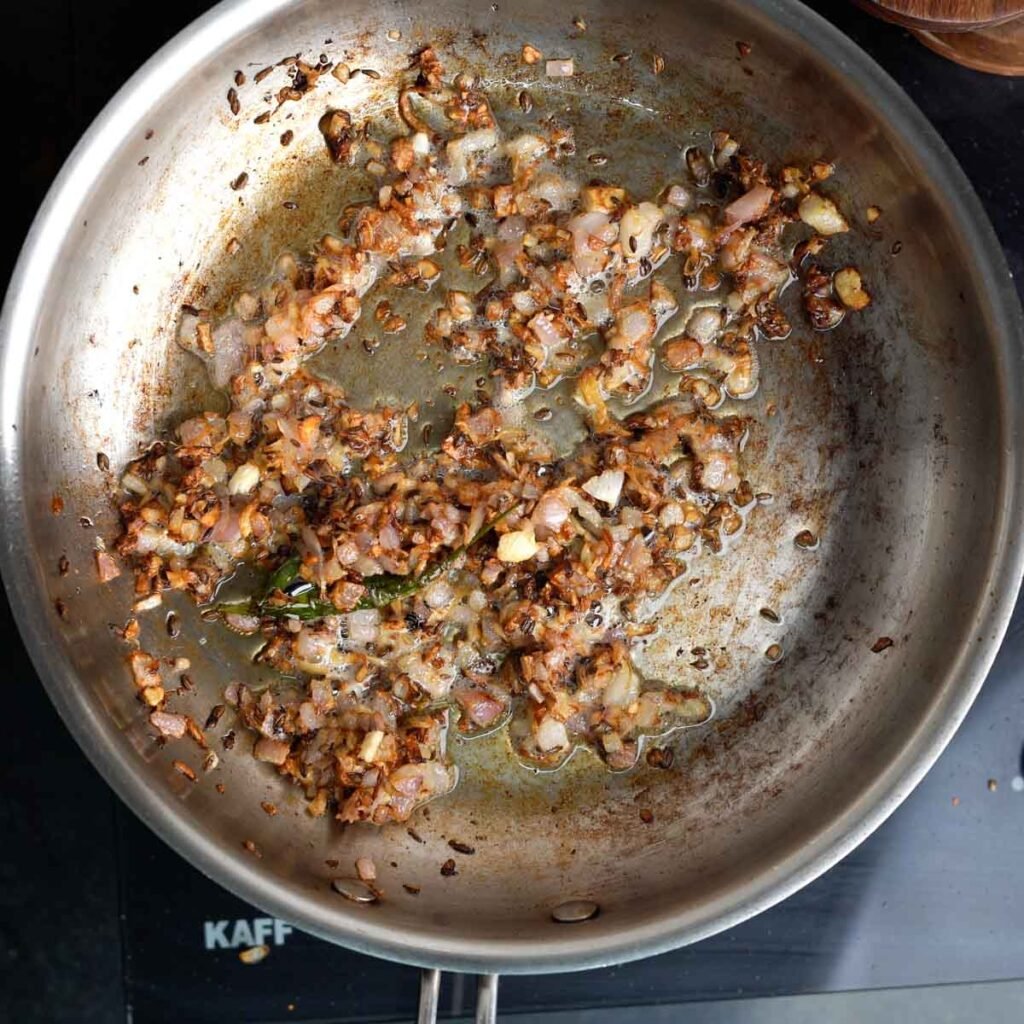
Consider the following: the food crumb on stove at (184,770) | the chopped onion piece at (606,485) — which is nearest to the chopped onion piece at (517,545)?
the chopped onion piece at (606,485)

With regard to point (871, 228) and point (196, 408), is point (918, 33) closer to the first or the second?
point (871, 228)

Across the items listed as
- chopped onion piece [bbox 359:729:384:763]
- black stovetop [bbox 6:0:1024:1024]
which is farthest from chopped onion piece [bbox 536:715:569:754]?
black stovetop [bbox 6:0:1024:1024]

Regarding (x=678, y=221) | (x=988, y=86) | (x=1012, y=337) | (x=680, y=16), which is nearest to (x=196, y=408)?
(x=678, y=221)

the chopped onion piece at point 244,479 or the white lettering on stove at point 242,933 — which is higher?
the chopped onion piece at point 244,479

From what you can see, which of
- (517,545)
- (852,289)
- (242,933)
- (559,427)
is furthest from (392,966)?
(852,289)

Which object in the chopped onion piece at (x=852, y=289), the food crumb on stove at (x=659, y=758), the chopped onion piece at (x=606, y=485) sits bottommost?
the food crumb on stove at (x=659, y=758)

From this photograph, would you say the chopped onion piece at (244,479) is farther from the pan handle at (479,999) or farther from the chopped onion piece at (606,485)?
the pan handle at (479,999)

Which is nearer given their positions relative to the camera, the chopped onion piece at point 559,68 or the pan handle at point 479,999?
the pan handle at point 479,999

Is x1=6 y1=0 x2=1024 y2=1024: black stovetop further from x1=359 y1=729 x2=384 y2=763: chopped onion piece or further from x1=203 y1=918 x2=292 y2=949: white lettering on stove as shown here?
x1=359 y1=729 x2=384 y2=763: chopped onion piece
